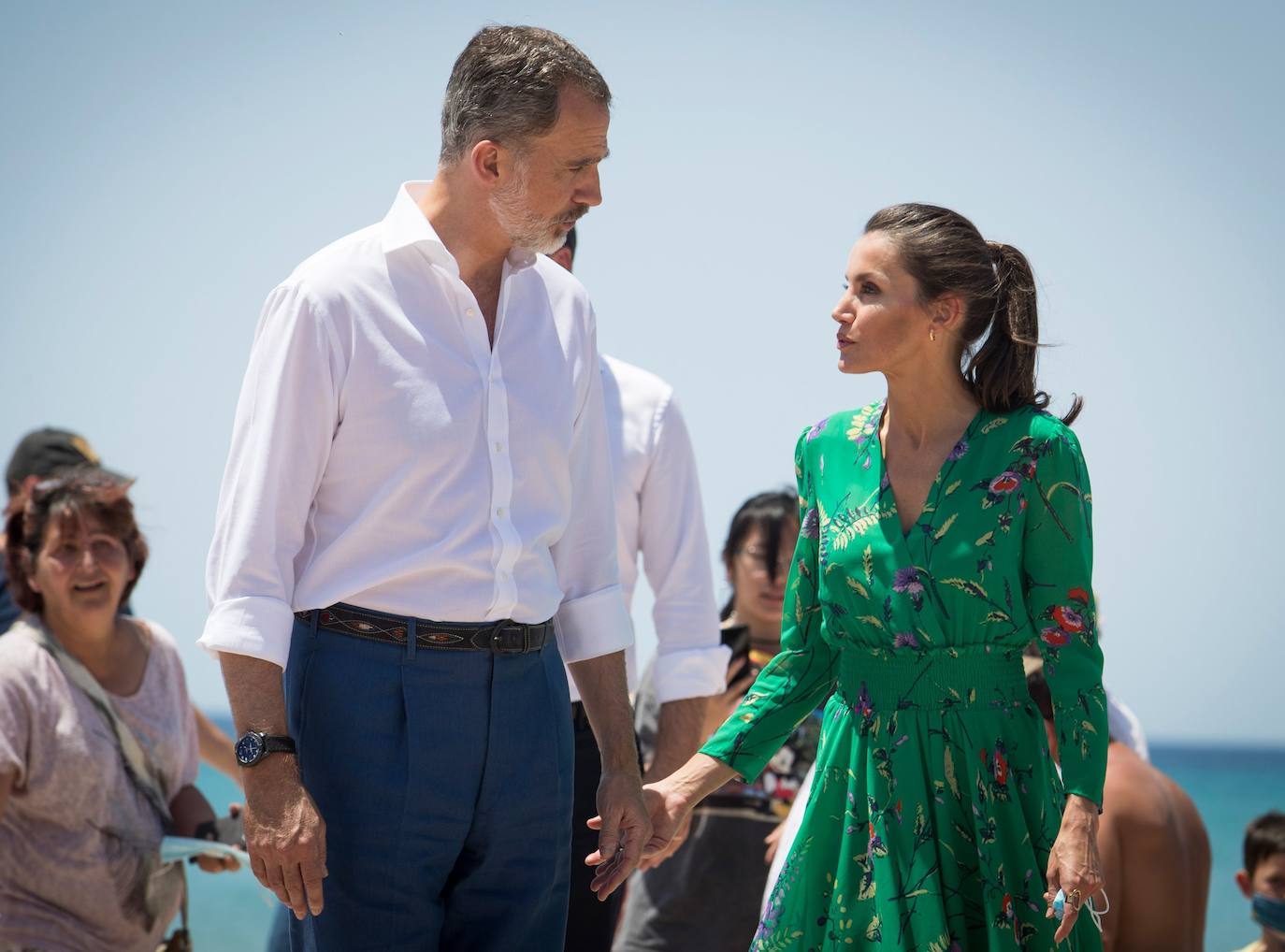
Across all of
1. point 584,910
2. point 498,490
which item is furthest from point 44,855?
point 498,490

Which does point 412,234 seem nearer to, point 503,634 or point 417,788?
point 503,634

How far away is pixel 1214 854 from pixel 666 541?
29526mm

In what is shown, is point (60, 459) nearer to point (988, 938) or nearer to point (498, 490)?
point (498, 490)

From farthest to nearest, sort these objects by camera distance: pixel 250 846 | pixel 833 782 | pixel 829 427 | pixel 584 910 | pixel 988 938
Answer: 1. pixel 584 910
2. pixel 829 427
3. pixel 833 782
4. pixel 988 938
5. pixel 250 846

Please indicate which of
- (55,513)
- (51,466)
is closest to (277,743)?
(55,513)

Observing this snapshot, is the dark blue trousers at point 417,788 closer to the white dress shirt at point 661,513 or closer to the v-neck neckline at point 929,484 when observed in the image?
the v-neck neckline at point 929,484

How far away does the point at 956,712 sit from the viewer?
2.62m

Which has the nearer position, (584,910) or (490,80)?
(490,80)

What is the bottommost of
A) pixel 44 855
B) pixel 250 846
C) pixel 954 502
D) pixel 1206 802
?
pixel 1206 802

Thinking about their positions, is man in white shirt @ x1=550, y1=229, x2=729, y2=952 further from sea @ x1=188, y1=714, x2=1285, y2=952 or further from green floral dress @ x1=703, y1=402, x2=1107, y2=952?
sea @ x1=188, y1=714, x2=1285, y2=952

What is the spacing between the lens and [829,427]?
2.93 metres

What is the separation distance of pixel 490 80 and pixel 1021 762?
1460 mm

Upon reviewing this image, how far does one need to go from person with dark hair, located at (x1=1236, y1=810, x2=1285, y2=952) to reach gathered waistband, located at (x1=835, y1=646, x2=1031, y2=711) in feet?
9.85

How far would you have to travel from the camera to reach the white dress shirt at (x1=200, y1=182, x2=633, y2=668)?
2.38 meters
